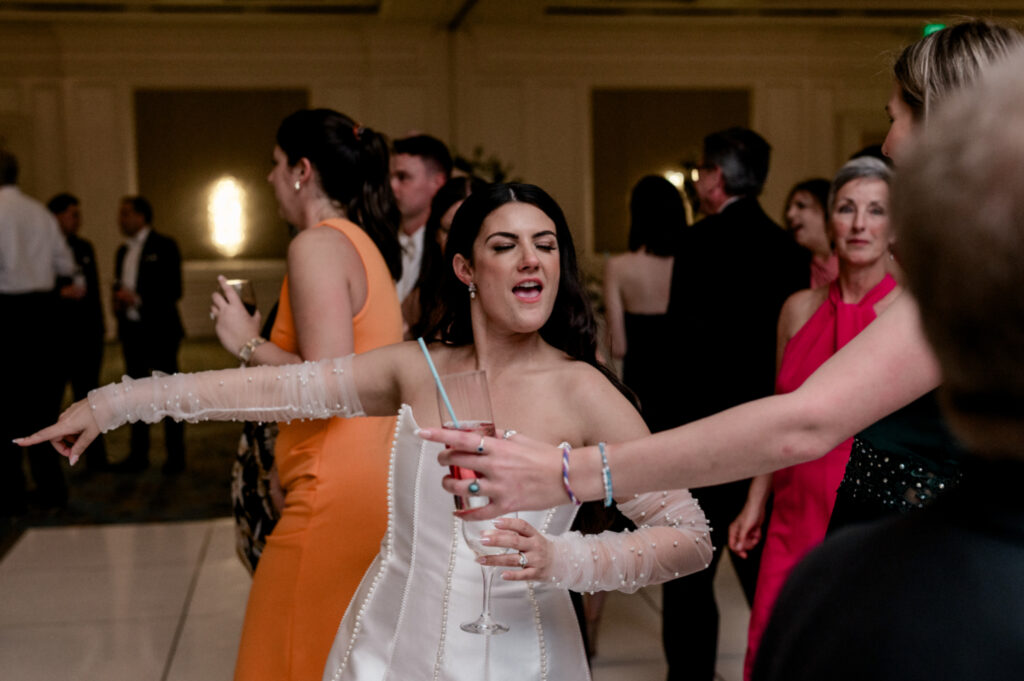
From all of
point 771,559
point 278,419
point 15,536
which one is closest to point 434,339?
point 278,419

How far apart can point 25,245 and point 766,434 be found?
5.50 m

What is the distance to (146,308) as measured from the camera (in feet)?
21.5

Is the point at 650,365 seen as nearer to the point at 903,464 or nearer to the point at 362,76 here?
the point at 903,464

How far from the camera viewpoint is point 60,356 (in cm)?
612

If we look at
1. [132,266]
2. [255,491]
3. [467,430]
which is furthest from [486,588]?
[132,266]

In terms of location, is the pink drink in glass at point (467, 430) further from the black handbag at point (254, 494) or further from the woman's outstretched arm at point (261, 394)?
the black handbag at point (254, 494)

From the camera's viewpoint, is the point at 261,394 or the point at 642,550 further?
the point at 261,394

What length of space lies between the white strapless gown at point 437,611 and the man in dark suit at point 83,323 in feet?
16.4

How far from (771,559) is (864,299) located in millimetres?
646

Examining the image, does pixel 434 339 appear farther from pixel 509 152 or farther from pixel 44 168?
pixel 44 168

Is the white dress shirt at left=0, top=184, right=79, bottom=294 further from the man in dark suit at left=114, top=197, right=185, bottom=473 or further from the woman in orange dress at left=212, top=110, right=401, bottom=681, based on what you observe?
the woman in orange dress at left=212, top=110, right=401, bottom=681

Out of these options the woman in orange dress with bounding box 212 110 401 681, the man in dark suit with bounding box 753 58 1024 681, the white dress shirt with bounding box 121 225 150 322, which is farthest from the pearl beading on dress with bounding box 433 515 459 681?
the white dress shirt with bounding box 121 225 150 322

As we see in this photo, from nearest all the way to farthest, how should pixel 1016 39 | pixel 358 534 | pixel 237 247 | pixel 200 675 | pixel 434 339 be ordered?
pixel 1016 39 < pixel 434 339 < pixel 358 534 < pixel 200 675 < pixel 237 247

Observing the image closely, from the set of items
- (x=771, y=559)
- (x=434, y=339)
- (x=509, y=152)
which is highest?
(x=509, y=152)
